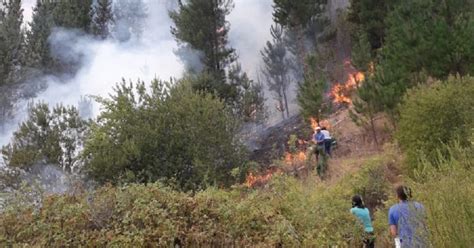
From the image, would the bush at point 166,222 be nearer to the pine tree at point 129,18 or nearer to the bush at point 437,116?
the bush at point 437,116

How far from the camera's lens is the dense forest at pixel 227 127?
8016 millimetres

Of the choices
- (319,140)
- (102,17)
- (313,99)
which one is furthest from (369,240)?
(102,17)

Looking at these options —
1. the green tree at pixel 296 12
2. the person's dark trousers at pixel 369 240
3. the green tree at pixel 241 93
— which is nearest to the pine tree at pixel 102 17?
the green tree at pixel 241 93

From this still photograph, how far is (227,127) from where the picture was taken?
24.0 m

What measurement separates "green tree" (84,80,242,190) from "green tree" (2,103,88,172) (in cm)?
263

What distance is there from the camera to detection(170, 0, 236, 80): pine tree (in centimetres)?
3189

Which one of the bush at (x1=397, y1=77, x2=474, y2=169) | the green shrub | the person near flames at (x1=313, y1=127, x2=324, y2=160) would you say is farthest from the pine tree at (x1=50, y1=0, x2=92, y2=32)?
the green shrub

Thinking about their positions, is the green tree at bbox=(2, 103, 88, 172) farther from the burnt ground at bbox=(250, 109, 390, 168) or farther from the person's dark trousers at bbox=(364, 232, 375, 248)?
the person's dark trousers at bbox=(364, 232, 375, 248)

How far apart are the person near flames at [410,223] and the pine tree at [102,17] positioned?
125ft

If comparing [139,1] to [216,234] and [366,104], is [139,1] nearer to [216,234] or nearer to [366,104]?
[366,104]

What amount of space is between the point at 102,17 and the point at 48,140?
69.3ft

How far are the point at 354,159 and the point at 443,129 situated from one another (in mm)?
5625

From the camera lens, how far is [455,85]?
1352 centimetres

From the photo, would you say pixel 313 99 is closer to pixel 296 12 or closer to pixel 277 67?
pixel 296 12
